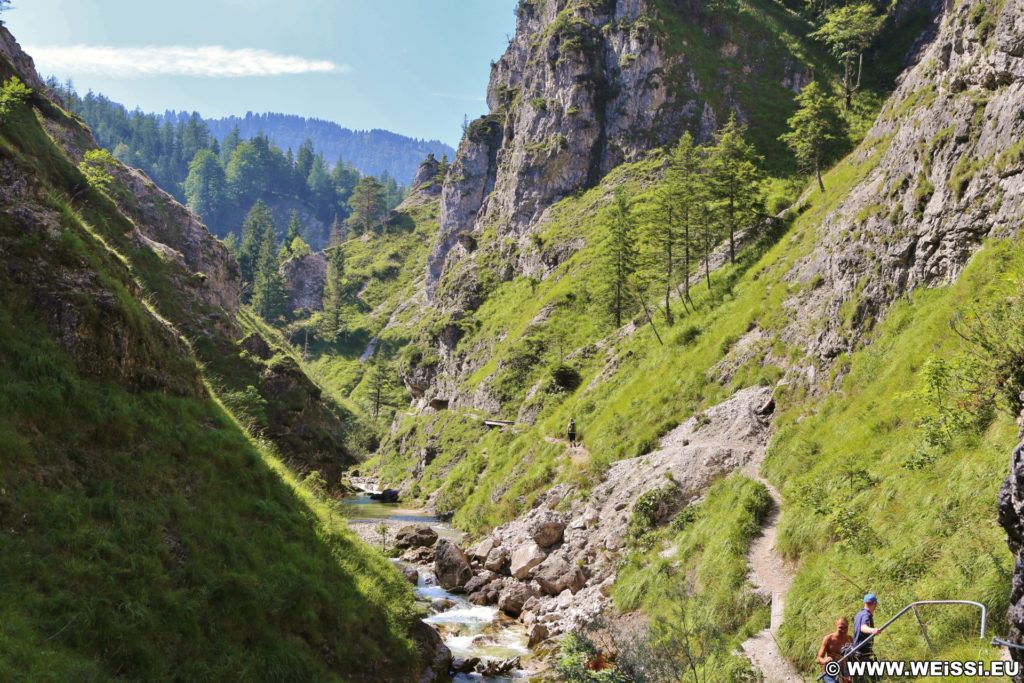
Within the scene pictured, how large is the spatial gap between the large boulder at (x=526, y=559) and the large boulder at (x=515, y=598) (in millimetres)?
1291

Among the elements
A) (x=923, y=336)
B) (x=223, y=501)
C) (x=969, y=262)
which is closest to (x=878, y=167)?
(x=969, y=262)

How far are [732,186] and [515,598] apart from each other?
37.6 metres

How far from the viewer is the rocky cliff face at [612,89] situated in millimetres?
91625

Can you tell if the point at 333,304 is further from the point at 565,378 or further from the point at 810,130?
the point at 810,130

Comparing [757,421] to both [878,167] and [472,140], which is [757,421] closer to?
[878,167]

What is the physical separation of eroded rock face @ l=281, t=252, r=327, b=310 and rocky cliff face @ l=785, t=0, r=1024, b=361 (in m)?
142

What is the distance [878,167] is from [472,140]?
359 ft

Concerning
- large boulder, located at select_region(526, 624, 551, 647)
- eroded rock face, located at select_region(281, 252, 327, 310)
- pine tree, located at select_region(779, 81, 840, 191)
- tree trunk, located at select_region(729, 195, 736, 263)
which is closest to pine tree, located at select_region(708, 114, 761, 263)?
tree trunk, located at select_region(729, 195, 736, 263)

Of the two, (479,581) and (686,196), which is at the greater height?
(686,196)

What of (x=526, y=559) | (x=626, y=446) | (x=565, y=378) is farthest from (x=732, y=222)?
(x=526, y=559)

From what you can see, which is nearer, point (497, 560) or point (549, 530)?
point (549, 530)

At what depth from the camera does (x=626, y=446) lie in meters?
34.0

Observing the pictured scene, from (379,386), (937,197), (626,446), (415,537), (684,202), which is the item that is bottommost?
(379,386)

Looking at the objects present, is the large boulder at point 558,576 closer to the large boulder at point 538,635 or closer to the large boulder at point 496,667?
the large boulder at point 538,635
